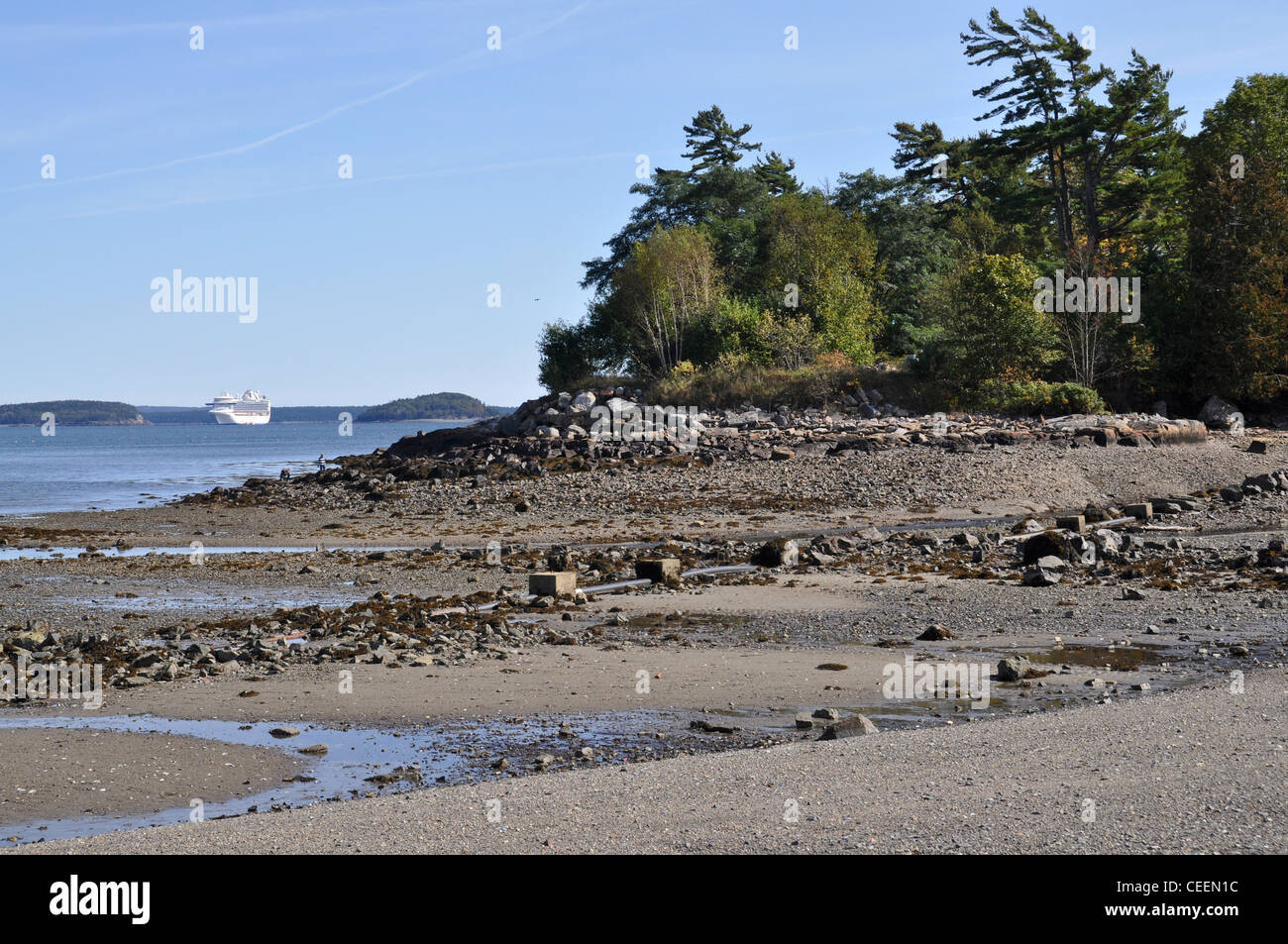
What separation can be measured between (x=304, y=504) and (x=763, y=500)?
49.4 ft

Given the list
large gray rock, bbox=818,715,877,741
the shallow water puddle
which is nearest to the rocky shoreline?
large gray rock, bbox=818,715,877,741

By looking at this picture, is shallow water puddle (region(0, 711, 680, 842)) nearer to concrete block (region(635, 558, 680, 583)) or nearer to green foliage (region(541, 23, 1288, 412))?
concrete block (region(635, 558, 680, 583))

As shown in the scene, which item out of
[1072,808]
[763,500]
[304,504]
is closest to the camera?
[1072,808]

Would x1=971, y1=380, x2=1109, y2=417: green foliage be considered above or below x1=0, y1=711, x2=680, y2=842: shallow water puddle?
above

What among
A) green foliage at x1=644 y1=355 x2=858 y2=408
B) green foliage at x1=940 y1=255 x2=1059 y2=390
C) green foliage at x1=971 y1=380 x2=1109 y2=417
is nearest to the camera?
green foliage at x1=971 y1=380 x2=1109 y2=417

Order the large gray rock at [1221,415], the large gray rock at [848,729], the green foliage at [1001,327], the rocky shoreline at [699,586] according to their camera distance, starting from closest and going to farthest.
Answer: the large gray rock at [848,729], the rocky shoreline at [699,586], the large gray rock at [1221,415], the green foliage at [1001,327]

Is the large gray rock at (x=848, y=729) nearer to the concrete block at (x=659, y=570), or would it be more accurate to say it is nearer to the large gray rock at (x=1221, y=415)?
the concrete block at (x=659, y=570)

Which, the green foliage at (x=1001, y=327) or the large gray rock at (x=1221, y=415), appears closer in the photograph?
the large gray rock at (x=1221, y=415)

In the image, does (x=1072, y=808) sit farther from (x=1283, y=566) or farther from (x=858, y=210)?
(x=858, y=210)

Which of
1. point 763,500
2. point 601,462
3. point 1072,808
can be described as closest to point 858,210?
point 601,462

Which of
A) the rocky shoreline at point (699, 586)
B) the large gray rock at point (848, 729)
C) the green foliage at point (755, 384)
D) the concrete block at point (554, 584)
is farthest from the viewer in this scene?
the green foliage at point (755, 384)

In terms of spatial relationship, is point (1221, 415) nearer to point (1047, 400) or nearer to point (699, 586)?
point (1047, 400)

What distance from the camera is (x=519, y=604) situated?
56.0 feet

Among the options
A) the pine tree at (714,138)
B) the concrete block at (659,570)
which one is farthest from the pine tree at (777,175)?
the concrete block at (659,570)
